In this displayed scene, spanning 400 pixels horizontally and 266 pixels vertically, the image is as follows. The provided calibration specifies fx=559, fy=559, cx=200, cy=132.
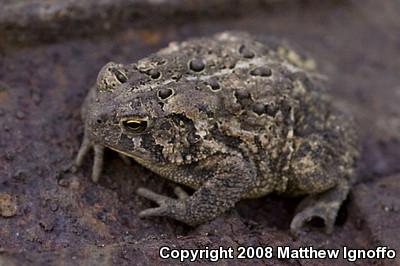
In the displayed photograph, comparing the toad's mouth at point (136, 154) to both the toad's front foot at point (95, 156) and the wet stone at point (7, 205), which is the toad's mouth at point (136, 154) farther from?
the wet stone at point (7, 205)

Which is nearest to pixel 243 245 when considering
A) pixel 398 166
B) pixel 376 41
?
pixel 398 166

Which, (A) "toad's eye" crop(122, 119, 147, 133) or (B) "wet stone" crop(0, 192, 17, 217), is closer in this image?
(B) "wet stone" crop(0, 192, 17, 217)

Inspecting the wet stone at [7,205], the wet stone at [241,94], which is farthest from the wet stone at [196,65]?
the wet stone at [7,205]

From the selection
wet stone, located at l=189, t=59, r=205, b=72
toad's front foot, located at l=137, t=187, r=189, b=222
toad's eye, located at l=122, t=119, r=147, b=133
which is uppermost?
wet stone, located at l=189, t=59, r=205, b=72

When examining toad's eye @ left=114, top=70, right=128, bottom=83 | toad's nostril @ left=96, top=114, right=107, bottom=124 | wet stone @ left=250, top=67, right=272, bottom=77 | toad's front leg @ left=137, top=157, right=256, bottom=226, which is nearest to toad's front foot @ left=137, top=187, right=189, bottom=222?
toad's front leg @ left=137, top=157, right=256, bottom=226

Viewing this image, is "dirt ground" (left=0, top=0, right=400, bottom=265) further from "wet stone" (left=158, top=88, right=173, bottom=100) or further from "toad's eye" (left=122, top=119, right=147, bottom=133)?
"wet stone" (left=158, top=88, right=173, bottom=100)

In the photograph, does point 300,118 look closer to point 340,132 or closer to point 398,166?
point 340,132
